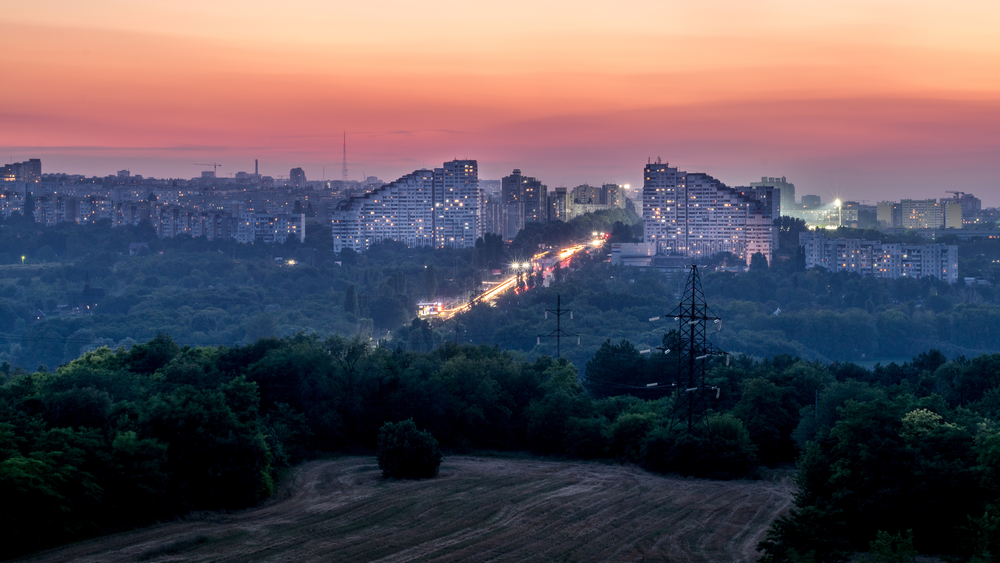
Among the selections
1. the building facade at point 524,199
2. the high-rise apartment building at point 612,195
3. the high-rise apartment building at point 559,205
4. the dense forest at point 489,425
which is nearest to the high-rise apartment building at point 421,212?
the building facade at point 524,199

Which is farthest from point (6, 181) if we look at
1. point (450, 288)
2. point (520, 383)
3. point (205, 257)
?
point (520, 383)

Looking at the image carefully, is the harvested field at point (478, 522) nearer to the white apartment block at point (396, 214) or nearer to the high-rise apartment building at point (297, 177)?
the white apartment block at point (396, 214)

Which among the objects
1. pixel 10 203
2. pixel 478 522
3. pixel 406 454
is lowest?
pixel 478 522

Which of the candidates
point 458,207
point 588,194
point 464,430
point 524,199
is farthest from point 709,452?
point 588,194

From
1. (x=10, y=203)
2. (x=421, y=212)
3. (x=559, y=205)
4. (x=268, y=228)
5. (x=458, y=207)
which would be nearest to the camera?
(x=458, y=207)

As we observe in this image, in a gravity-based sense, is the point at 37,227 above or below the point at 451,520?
above

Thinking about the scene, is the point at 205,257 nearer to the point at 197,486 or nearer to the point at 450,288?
the point at 450,288

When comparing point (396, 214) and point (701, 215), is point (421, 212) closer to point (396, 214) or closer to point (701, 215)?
point (396, 214)
